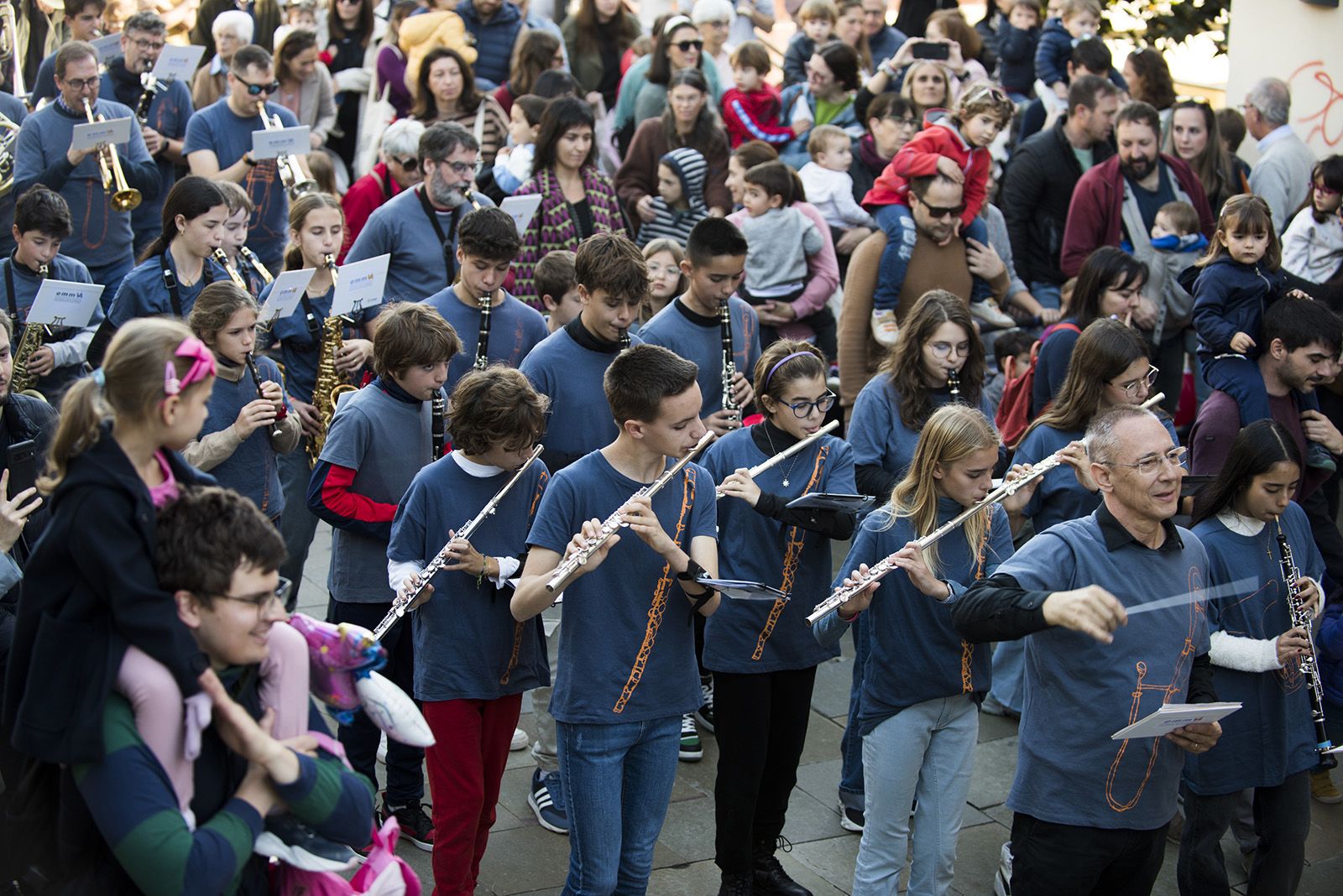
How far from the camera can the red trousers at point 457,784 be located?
176 inches

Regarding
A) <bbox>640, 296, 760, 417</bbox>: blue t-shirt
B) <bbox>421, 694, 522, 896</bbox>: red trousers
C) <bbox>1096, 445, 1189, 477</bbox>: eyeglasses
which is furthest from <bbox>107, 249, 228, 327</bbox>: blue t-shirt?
<bbox>1096, 445, 1189, 477</bbox>: eyeglasses

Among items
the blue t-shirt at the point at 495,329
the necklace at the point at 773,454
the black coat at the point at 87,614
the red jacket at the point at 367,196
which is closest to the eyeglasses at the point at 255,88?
the red jacket at the point at 367,196

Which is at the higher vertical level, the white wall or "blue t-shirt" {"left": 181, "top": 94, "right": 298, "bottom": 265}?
the white wall

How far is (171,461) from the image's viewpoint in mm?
2922

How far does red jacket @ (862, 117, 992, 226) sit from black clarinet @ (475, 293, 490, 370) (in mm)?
2553

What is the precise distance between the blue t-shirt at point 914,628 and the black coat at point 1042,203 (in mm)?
5061

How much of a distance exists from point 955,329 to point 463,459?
223cm

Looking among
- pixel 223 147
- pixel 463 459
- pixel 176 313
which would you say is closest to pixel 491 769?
pixel 463 459

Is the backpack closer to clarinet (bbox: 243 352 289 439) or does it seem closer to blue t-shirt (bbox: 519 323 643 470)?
blue t-shirt (bbox: 519 323 643 470)

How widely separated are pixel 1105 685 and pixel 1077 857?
0.49 meters

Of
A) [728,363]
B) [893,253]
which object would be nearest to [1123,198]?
[893,253]

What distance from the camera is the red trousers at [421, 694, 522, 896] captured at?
14.7ft

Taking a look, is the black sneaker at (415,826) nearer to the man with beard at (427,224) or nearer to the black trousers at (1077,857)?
the black trousers at (1077,857)

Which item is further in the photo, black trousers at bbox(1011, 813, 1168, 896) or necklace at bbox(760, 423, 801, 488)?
necklace at bbox(760, 423, 801, 488)
